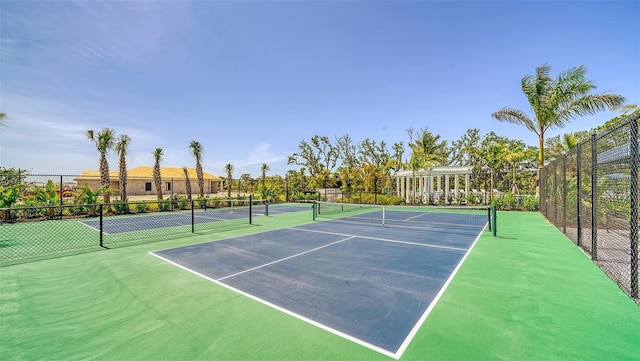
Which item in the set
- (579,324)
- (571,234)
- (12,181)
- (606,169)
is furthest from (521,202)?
(12,181)

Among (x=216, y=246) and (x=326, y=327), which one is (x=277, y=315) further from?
(x=216, y=246)

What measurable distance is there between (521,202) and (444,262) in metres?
17.2

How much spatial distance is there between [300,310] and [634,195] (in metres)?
5.65

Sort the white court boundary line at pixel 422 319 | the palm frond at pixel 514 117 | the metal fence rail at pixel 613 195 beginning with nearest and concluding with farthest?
the white court boundary line at pixel 422 319
the metal fence rail at pixel 613 195
the palm frond at pixel 514 117

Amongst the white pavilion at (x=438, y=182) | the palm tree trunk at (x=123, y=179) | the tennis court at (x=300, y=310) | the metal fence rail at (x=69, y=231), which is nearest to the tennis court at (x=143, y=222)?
the metal fence rail at (x=69, y=231)

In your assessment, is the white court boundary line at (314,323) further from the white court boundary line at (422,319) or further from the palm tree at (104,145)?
the palm tree at (104,145)

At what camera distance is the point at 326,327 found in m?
3.72

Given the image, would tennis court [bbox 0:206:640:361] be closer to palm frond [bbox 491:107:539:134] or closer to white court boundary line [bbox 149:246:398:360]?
white court boundary line [bbox 149:246:398:360]

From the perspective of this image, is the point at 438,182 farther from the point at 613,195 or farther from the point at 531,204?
the point at 613,195

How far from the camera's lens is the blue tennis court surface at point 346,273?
3.92 metres

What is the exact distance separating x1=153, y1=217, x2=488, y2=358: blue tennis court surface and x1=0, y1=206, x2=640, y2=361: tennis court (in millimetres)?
49

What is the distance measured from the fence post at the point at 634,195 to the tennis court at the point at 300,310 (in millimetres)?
412

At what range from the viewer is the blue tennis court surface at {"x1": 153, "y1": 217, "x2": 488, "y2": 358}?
12.9ft

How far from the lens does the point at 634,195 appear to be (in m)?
4.44
